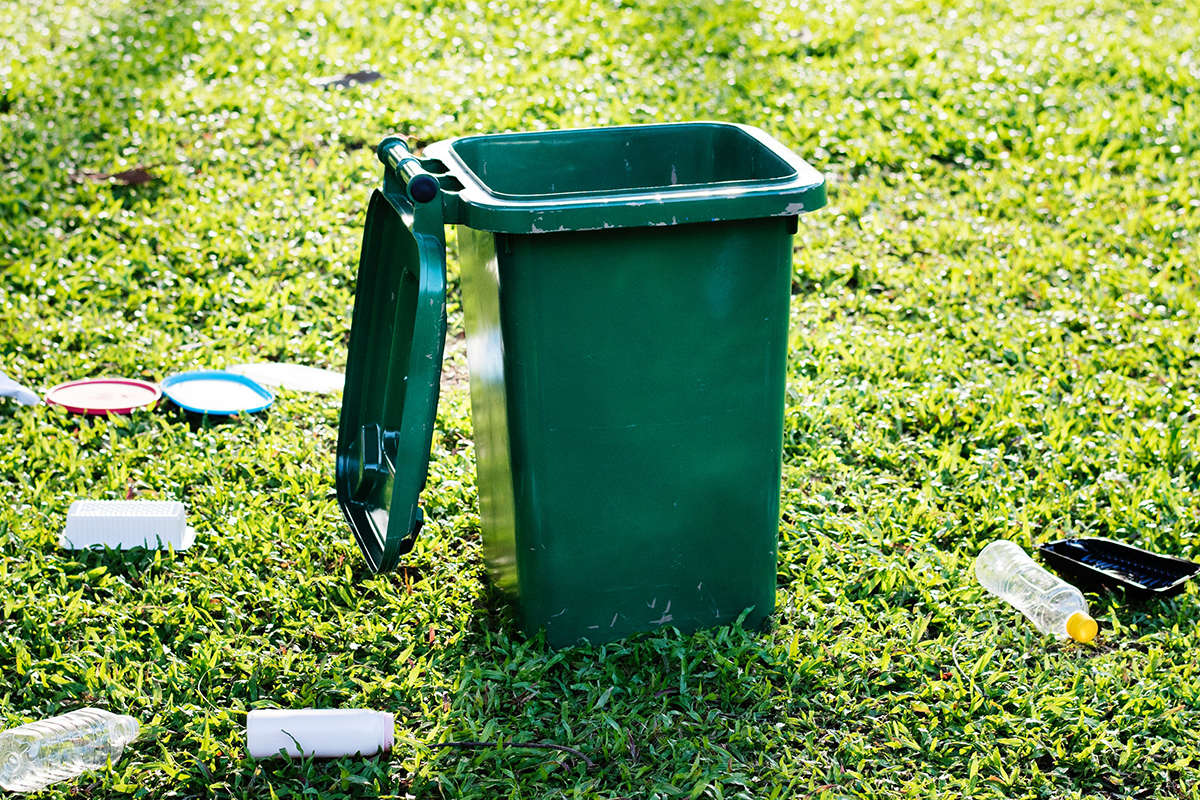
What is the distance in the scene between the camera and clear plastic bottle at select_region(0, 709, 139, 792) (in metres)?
2.53

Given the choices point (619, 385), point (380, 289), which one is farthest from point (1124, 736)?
point (380, 289)

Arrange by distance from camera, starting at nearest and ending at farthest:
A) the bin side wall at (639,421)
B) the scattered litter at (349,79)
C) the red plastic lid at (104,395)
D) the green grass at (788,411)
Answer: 1. the bin side wall at (639,421)
2. the green grass at (788,411)
3. the red plastic lid at (104,395)
4. the scattered litter at (349,79)

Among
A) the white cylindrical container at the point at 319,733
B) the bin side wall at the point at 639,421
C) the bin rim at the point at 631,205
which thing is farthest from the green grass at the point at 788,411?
the bin rim at the point at 631,205

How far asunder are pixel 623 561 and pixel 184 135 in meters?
4.04

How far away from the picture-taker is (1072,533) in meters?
3.36

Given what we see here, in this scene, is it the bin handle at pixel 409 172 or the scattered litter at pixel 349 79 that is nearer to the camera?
the bin handle at pixel 409 172

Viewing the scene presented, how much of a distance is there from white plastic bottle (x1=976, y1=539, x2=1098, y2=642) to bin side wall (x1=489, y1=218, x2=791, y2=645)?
638 mm

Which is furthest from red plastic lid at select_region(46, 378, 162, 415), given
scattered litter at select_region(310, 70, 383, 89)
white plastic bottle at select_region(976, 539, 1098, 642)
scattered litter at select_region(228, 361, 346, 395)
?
scattered litter at select_region(310, 70, 383, 89)

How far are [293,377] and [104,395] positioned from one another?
0.58m

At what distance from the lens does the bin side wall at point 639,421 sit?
98.4 inches

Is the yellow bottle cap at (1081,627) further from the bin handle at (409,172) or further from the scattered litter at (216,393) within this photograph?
the scattered litter at (216,393)

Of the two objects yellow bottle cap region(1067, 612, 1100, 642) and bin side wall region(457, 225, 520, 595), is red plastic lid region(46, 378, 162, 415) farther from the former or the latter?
yellow bottle cap region(1067, 612, 1100, 642)

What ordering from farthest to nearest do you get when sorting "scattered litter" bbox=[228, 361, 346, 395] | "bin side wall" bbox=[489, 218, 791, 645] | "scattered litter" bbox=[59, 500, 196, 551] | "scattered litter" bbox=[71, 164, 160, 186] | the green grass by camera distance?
"scattered litter" bbox=[71, 164, 160, 186], "scattered litter" bbox=[228, 361, 346, 395], "scattered litter" bbox=[59, 500, 196, 551], the green grass, "bin side wall" bbox=[489, 218, 791, 645]

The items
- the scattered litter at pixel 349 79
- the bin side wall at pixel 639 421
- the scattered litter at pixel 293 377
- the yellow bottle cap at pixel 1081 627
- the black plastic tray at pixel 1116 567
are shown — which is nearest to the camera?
the bin side wall at pixel 639 421
